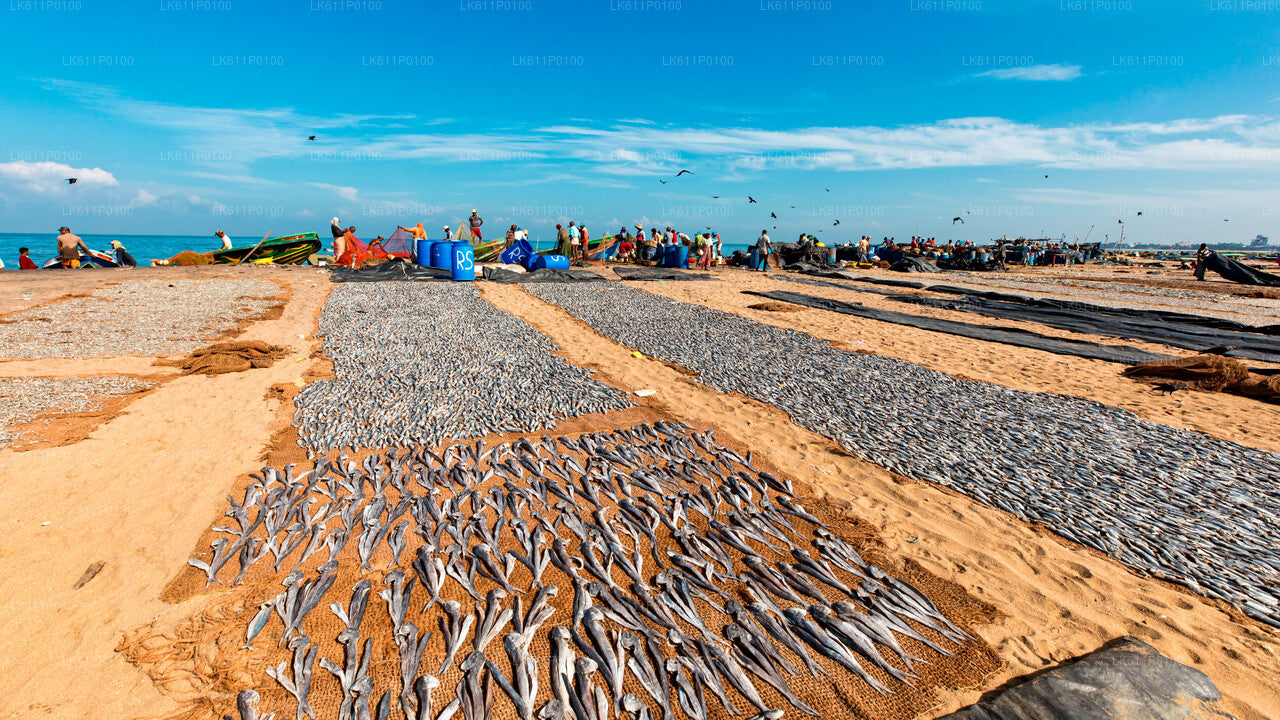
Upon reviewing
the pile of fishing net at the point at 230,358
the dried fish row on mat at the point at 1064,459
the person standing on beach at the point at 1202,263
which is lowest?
the dried fish row on mat at the point at 1064,459

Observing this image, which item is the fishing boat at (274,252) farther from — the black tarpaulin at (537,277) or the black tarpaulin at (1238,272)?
the black tarpaulin at (1238,272)

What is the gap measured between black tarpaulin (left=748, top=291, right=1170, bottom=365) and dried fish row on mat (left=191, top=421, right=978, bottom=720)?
10480mm

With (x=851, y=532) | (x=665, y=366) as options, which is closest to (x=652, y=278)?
(x=665, y=366)

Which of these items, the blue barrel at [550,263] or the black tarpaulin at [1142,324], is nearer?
the black tarpaulin at [1142,324]

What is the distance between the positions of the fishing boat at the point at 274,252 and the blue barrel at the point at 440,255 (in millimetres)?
8558

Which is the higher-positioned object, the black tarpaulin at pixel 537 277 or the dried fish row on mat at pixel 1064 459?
the black tarpaulin at pixel 537 277

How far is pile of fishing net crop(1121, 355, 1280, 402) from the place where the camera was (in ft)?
27.8

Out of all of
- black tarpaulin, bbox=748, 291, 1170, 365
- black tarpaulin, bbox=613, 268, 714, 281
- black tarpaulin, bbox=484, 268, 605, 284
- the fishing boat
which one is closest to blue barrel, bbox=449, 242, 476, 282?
black tarpaulin, bbox=484, 268, 605, 284

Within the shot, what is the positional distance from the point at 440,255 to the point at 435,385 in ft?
61.3

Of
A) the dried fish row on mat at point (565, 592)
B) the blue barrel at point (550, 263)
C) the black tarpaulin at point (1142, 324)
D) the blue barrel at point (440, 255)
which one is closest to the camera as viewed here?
the dried fish row on mat at point (565, 592)

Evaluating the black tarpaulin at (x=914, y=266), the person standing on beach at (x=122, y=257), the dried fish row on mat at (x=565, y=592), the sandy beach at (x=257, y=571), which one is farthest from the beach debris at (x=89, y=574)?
the black tarpaulin at (x=914, y=266)

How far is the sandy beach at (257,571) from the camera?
3.17 metres

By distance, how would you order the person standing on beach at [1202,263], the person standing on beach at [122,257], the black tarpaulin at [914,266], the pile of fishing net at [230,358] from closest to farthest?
the pile of fishing net at [230,358] → the person standing on beach at [122,257] → the person standing on beach at [1202,263] → the black tarpaulin at [914,266]

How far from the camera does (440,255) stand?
25.2 m
